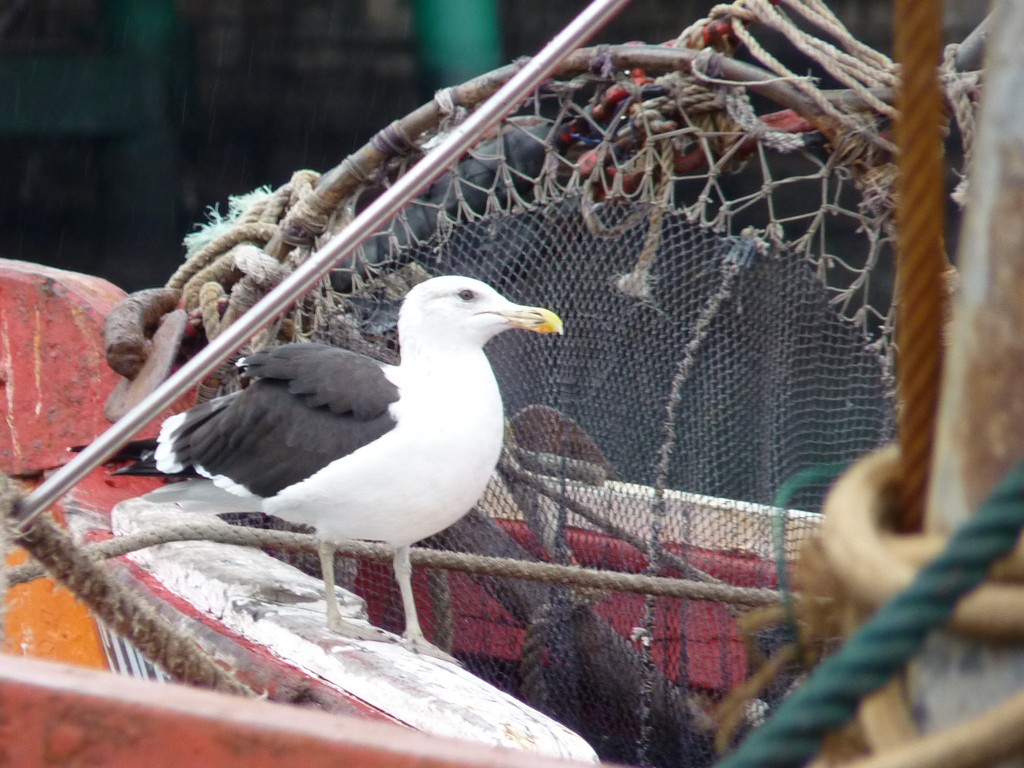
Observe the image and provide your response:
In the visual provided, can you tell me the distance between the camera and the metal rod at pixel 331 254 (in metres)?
1.59

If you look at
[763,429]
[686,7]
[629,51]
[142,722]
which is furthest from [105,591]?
[686,7]

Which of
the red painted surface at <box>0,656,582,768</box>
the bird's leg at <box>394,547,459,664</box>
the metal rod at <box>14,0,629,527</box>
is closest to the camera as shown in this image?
the red painted surface at <box>0,656,582,768</box>

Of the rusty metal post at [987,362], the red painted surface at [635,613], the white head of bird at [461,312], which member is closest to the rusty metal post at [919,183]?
the rusty metal post at [987,362]

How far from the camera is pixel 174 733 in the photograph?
0.87m

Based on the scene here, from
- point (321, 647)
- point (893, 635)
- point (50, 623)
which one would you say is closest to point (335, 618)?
point (321, 647)

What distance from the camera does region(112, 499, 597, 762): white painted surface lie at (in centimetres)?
192

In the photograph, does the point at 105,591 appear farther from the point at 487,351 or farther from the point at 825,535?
the point at 487,351

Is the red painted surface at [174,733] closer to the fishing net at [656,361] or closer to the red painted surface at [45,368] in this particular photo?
the fishing net at [656,361]

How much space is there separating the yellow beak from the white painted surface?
26.3 inches

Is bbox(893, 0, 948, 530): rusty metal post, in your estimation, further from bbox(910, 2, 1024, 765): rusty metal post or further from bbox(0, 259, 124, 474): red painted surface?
bbox(0, 259, 124, 474): red painted surface

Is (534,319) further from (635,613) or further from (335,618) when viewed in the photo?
(635,613)

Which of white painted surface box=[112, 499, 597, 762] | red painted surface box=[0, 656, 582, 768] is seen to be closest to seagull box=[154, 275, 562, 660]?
white painted surface box=[112, 499, 597, 762]

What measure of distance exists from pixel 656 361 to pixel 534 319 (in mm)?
493

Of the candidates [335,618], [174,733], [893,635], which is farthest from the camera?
[335,618]
